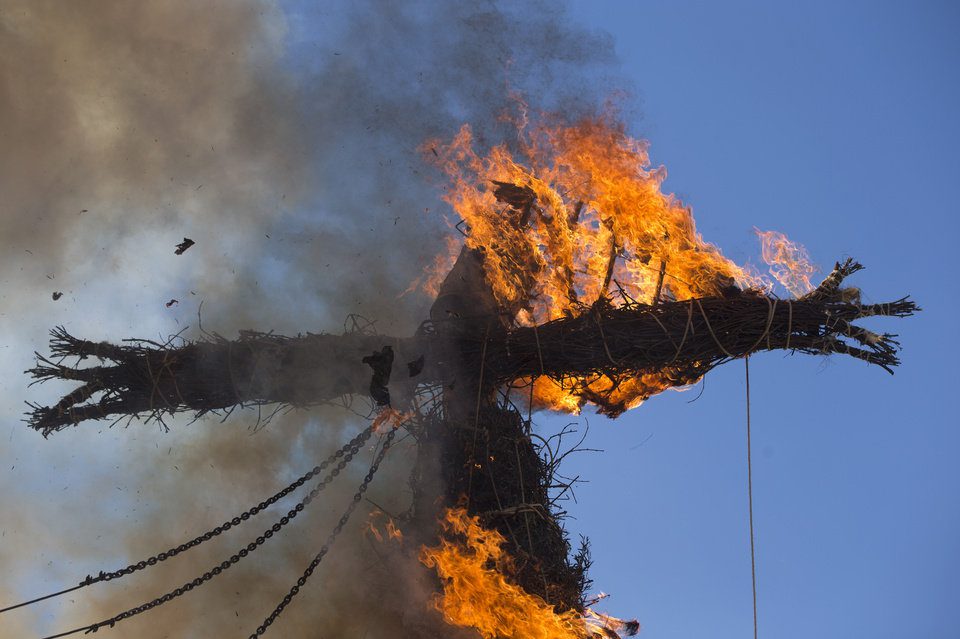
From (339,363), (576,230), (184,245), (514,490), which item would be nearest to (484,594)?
(514,490)

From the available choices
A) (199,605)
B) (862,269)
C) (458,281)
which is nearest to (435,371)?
(458,281)

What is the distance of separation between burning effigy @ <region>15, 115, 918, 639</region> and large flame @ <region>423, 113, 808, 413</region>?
0.8 inches

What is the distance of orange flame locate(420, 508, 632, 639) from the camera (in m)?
7.54

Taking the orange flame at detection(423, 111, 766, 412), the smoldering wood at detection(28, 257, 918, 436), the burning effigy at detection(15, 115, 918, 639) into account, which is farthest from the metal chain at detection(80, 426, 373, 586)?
Answer: the orange flame at detection(423, 111, 766, 412)

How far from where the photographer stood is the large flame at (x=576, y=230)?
8555 millimetres

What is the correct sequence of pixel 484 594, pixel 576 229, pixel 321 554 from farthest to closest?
pixel 576 229
pixel 321 554
pixel 484 594

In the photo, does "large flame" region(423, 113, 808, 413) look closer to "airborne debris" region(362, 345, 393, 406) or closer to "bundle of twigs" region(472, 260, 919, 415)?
"bundle of twigs" region(472, 260, 919, 415)

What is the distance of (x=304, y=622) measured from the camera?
10.5 m

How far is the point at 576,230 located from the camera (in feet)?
29.6

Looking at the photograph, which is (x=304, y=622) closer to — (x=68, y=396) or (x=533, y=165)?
(x=68, y=396)

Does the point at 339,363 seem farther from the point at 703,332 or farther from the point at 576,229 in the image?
the point at 703,332

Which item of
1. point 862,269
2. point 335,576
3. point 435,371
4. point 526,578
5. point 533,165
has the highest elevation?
point 533,165

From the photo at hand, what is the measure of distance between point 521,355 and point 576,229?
1.61 m

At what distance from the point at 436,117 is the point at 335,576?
5142 mm
